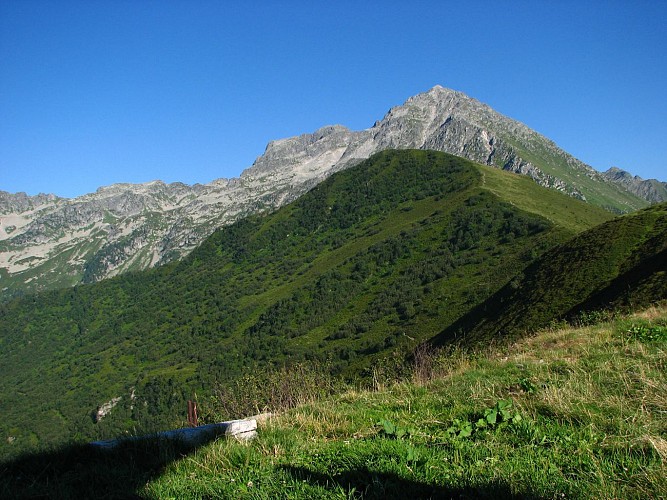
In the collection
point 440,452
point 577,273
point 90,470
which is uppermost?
point 440,452

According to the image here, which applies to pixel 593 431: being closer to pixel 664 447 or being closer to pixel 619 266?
pixel 664 447

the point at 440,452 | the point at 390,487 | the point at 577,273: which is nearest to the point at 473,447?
the point at 440,452

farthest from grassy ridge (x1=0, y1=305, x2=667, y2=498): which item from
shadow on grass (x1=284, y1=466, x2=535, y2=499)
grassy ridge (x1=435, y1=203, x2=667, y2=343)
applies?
grassy ridge (x1=435, y1=203, x2=667, y2=343)

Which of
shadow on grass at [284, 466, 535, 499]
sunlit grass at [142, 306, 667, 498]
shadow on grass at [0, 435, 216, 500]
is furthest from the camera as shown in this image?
shadow on grass at [0, 435, 216, 500]

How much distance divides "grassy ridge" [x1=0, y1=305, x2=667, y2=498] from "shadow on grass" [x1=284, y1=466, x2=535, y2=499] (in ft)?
0.04

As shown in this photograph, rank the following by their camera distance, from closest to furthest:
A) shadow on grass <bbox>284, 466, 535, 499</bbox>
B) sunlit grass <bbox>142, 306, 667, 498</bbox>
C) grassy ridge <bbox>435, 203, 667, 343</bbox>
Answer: shadow on grass <bbox>284, 466, 535, 499</bbox> < sunlit grass <bbox>142, 306, 667, 498</bbox> < grassy ridge <bbox>435, 203, 667, 343</bbox>

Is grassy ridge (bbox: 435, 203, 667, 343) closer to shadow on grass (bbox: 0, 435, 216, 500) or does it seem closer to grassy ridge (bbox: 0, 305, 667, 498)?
grassy ridge (bbox: 0, 305, 667, 498)

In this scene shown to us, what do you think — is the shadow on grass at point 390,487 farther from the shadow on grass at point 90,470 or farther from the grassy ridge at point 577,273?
the grassy ridge at point 577,273

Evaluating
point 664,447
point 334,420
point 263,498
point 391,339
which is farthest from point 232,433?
point 391,339

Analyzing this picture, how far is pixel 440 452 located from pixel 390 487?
1.03 m

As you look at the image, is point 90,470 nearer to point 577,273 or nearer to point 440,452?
point 440,452

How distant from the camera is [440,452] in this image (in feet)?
16.1

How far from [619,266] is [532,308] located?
9.98m

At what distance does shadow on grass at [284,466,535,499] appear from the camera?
3.90 m
